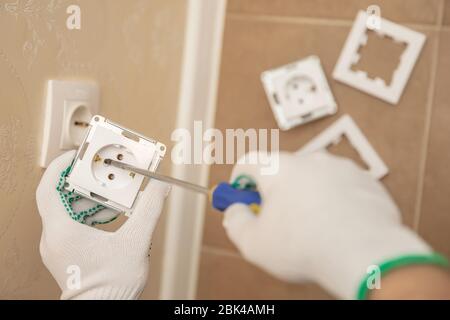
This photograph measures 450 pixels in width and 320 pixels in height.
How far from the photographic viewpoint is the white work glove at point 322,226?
1.14 ft

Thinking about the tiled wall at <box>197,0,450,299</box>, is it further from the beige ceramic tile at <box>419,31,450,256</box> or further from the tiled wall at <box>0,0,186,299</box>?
the tiled wall at <box>0,0,186,299</box>

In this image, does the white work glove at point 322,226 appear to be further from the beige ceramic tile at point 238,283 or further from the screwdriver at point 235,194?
the beige ceramic tile at point 238,283

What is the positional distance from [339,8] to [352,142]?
0.71ft

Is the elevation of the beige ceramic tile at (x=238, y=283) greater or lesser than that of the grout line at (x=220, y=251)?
lesser

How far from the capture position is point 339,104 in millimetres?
826

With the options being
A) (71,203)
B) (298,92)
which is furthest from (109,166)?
(298,92)

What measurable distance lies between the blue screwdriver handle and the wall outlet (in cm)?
19

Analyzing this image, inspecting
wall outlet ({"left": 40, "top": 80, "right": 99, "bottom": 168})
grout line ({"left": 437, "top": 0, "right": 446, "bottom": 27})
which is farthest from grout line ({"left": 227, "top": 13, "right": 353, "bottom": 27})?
wall outlet ({"left": 40, "top": 80, "right": 99, "bottom": 168})

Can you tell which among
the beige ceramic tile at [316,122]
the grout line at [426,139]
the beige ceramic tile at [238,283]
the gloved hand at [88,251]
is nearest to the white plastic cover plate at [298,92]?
the beige ceramic tile at [316,122]

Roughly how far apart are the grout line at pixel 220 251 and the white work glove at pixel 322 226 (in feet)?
1.57

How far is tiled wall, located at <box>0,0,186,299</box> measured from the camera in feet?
1.49

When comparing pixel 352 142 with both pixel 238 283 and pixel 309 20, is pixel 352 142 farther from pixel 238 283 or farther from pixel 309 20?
pixel 238 283

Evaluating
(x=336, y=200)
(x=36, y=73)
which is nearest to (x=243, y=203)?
(x=336, y=200)

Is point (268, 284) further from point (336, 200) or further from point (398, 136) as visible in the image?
point (336, 200)
